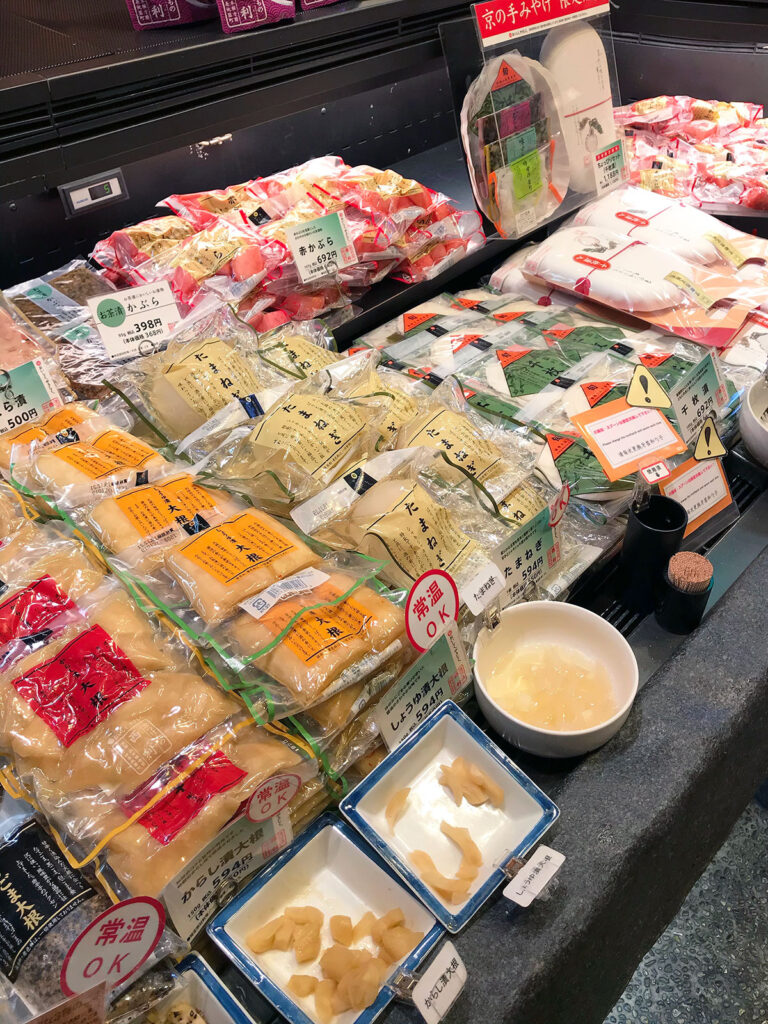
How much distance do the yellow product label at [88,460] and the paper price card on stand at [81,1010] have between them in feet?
2.43

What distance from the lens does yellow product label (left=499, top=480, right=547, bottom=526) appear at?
1.35 m

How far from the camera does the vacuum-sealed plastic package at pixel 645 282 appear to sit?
2.00 m

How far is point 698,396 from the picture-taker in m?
1.69

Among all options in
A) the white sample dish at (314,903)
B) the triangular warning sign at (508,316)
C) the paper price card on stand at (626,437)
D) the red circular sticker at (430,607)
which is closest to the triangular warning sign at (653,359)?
the paper price card on stand at (626,437)

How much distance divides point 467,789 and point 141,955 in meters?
0.49

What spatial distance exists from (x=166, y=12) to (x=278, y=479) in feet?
2.98

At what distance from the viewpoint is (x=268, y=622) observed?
1050 millimetres

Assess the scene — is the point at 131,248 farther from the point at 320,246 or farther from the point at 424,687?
the point at 424,687

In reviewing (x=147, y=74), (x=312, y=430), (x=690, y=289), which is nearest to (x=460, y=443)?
(x=312, y=430)

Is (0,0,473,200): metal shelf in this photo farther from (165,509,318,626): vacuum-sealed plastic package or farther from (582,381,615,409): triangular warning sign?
(582,381,615,409): triangular warning sign

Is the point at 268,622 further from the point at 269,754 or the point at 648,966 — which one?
the point at 648,966

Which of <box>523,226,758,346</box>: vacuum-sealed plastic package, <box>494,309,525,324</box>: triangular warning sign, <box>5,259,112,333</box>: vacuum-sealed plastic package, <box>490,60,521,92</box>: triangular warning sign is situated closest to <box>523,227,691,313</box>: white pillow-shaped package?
<box>523,226,758,346</box>: vacuum-sealed plastic package

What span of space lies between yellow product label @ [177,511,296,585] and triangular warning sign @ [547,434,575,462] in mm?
672

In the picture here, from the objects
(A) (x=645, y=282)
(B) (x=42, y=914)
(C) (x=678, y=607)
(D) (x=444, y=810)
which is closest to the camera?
(B) (x=42, y=914)
